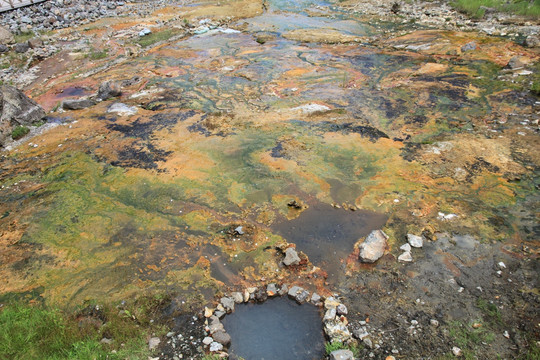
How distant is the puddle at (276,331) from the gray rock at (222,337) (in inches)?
3.4

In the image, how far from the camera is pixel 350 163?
19.8 feet

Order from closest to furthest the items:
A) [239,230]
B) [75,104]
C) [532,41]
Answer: [239,230], [75,104], [532,41]

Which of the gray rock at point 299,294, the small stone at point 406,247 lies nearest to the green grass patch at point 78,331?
the gray rock at point 299,294

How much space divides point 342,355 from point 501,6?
17.1 meters

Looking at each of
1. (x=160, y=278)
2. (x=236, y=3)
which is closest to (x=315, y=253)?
(x=160, y=278)

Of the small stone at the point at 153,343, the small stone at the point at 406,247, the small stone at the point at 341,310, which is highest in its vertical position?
the small stone at the point at 153,343

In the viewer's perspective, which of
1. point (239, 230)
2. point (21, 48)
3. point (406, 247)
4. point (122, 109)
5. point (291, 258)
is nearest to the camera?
point (291, 258)

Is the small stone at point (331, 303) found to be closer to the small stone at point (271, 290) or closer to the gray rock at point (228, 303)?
the small stone at point (271, 290)

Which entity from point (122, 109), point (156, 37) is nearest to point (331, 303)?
point (122, 109)

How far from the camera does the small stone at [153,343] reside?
3.34m

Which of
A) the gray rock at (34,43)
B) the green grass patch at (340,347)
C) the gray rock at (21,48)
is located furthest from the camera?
the gray rock at (34,43)

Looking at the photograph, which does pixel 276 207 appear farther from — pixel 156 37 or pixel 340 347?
pixel 156 37

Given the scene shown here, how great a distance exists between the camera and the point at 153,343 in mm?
Answer: 3379

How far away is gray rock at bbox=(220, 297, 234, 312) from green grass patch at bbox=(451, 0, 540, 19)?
16.1 m
